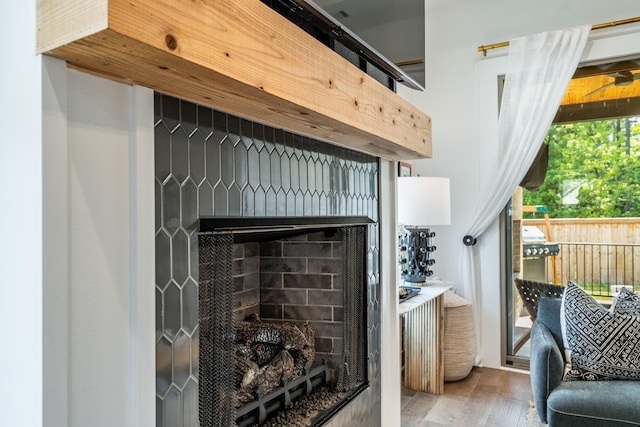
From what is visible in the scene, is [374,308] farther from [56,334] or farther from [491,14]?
[491,14]

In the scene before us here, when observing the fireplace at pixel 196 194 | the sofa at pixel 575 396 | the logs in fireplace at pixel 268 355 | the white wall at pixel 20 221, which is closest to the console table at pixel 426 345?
the sofa at pixel 575 396

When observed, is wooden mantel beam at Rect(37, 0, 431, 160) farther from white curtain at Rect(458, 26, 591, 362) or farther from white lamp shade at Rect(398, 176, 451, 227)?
white curtain at Rect(458, 26, 591, 362)

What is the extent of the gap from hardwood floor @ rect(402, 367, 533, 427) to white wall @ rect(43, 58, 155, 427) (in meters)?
2.19

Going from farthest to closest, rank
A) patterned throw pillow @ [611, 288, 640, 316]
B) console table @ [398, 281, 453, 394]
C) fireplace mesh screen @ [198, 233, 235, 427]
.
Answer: console table @ [398, 281, 453, 394] < patterned throw pillow @ [611, 288, 640, 316] < fireplace mesh screen @ [198, 233, 235, 427]

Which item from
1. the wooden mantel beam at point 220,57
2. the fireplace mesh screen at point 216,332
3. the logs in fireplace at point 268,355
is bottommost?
the logs in fireplace at point 268,355

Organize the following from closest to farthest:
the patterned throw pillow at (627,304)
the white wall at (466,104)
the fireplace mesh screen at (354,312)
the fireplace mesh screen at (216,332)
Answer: the fireplace mesh screen at (216,332) < the fireplace mesh screen at (354,312) < the patterned throw pillow at (627,304) < the white wall at (466,104)

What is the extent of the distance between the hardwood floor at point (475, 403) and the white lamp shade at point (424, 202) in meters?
1.18

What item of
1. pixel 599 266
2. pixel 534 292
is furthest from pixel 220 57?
pixel 599 266

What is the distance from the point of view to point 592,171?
11.4 feet

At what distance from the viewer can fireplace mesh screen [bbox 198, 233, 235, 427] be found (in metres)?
1.17

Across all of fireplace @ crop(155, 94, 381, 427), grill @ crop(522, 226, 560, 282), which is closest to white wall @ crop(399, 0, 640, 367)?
grill @ crop(522, 226, 560, 282)

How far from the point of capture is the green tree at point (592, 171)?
336cm

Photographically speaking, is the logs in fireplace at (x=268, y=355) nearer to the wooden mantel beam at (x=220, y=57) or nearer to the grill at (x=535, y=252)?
the wooden mantel beam at (x=220, y=57)

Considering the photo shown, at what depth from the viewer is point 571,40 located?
3320mm
